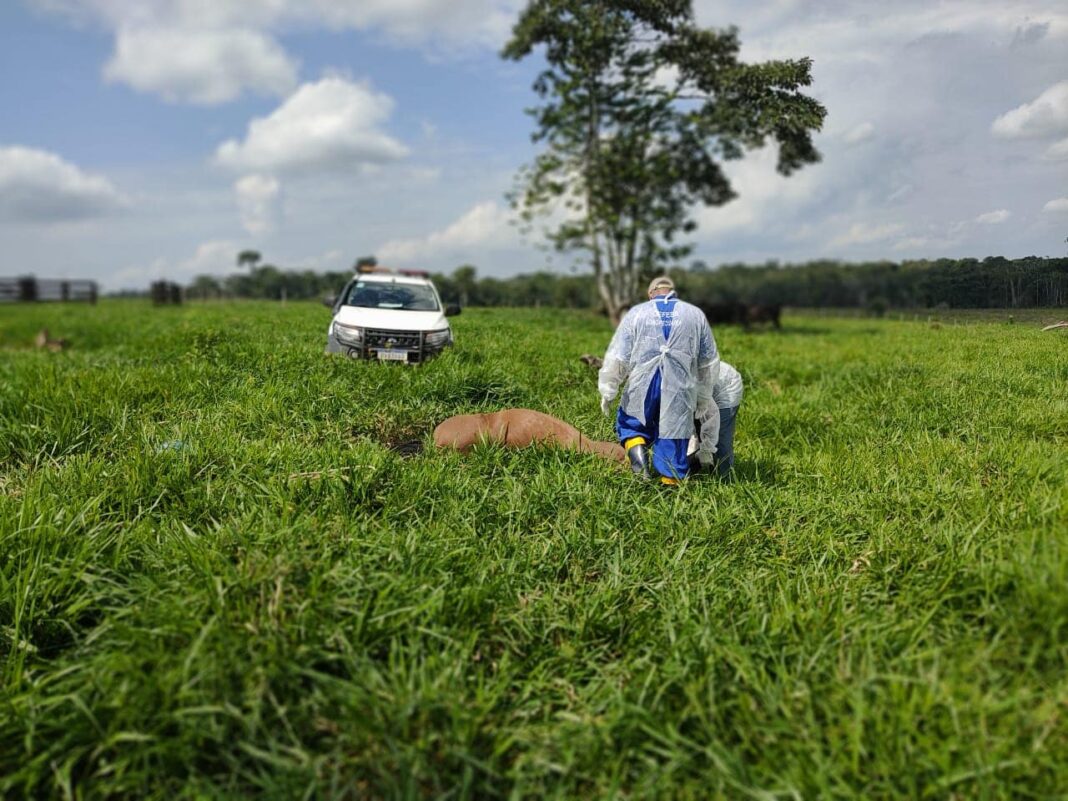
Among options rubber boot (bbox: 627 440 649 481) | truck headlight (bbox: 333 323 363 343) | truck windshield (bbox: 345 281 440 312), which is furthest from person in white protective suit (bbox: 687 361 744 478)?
truck windshield (bbox: 345 281 440 312)

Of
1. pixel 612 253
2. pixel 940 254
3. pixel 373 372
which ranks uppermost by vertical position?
pixel 612 253

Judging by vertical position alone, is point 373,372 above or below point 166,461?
above

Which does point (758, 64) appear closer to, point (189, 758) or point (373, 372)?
point (373, 372)

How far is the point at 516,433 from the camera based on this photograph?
469cm

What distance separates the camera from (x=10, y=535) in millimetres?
2945

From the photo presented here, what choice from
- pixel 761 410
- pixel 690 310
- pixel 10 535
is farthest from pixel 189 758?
pixel 761 410

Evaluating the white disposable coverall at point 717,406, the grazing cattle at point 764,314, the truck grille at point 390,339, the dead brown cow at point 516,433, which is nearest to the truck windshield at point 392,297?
the truck grille at point 390,339

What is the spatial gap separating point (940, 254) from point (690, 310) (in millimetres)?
2627

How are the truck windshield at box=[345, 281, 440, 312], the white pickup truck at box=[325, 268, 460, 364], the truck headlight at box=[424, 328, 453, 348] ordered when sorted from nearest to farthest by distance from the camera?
1. the white pickup truck at box=[325, 268, 460, 364]
2. the truck headlight at box=[424, 328, 453, 348]
3. the truck windshield at box=[345, 281, 440, 312]

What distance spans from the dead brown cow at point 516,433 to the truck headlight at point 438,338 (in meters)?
2.07

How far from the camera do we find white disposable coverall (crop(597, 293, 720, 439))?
14.5 feet

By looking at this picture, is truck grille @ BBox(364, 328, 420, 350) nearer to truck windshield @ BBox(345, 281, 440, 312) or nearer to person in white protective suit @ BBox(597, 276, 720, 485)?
truck windshield @ BBox(345, 281, 440, 312)

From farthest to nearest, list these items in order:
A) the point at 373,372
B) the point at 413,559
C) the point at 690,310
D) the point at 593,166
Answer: the point at 593,166
the point at 373,372
the point at 690,310
the point at 413,559

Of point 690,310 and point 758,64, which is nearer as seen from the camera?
point 690,310
